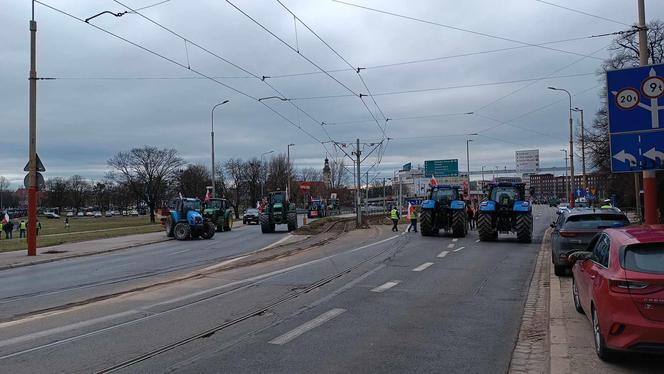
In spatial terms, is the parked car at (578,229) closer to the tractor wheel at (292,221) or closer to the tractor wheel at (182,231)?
the tractor wheel at (182,231)

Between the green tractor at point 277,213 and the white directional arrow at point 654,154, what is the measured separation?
28.8 metres

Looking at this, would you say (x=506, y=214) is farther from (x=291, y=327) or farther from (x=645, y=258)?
(x=645, y=258)

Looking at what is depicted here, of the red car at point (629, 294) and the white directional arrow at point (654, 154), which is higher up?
the white directional arrow at point (654, 154)

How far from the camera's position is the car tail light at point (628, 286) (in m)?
5.66

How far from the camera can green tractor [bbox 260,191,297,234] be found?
37.8 metres

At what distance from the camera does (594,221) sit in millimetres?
13859

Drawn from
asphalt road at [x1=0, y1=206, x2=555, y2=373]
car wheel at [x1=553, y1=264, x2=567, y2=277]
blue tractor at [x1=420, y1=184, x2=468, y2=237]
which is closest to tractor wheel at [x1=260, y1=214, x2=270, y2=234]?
blue tractor at [x1=420, y1=184, x2=468, y2=237]

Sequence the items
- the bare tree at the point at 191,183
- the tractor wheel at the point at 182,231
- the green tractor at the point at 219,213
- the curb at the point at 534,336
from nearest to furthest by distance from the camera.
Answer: the curb at the point at 534,336 < the tractor wheel at the point at 182,231 < the green tractor at the point at 219,213 < the bare tree at the point at 191,183

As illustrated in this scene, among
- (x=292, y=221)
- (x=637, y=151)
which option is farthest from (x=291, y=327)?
(x=292, y=221)

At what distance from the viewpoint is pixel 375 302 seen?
1026 cm

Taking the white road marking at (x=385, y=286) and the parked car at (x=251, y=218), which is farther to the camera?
the parked car at (x=251, y=218)

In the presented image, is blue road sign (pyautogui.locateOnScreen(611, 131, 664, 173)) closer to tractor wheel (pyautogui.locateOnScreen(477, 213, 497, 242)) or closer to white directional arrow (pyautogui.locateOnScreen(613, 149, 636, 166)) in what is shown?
white directional arrow (pyautogui.locateOnScreen(613, 149, 636, 166))

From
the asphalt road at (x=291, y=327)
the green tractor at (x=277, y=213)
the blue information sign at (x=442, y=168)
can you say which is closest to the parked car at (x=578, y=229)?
the asphalt road at (x=291, y=327)

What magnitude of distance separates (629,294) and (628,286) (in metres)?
0.09
